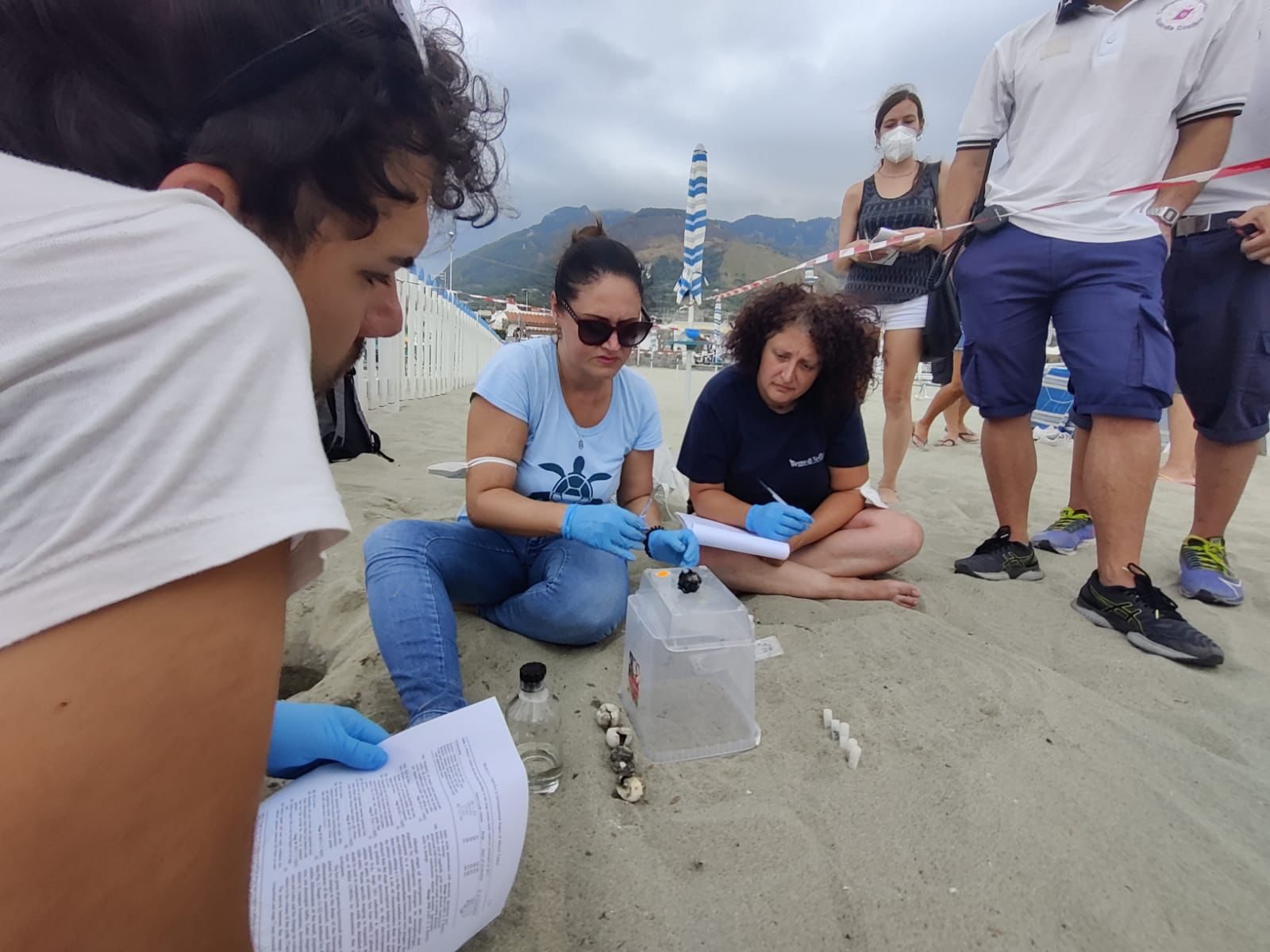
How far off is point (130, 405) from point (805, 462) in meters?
1.97

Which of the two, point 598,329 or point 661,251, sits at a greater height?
point 661,251

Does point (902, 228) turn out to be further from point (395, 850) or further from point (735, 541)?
point (395, 850)

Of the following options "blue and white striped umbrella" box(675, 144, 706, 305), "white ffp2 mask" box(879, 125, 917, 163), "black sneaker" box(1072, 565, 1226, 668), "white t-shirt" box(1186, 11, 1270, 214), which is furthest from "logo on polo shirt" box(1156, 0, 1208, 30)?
"blue and white striped umbrella" box(675, 144, 706, 305)

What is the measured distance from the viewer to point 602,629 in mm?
1646

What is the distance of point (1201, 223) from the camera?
82.0 inches

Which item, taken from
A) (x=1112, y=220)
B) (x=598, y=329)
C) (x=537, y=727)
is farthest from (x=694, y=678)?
(x=1112, y=220)

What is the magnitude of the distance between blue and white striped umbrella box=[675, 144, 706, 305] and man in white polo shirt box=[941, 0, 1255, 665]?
3430 mm

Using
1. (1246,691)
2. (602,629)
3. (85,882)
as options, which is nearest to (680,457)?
(602,629)

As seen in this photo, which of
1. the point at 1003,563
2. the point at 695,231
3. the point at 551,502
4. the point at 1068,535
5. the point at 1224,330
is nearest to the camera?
the point at 551,502

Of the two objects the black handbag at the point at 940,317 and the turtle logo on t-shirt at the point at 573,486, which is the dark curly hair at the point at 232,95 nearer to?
the turtle logo on t-shirt at the point at 573,486

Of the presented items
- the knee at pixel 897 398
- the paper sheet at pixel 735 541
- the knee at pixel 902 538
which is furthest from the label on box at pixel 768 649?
the knee at pixel 897 398

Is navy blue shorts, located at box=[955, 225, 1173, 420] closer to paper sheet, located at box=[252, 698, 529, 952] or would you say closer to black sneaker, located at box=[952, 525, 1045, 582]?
black sneaker, located at box=[952, 525, 1045, 582]

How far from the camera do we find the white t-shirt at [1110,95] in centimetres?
177

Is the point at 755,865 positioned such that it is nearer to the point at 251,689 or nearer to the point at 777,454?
the point at 251,689
